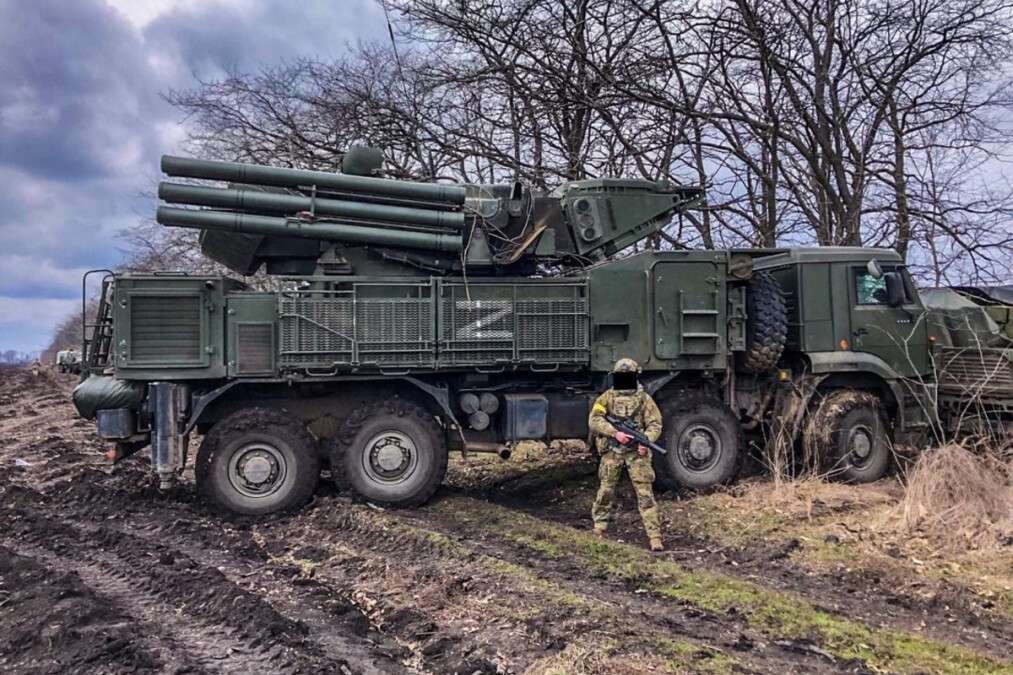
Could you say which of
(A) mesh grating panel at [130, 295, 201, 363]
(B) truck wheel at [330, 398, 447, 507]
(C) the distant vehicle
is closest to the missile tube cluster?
(A) mesh grating panel at [130, 295, 201, 363]

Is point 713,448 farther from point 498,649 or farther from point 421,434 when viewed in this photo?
point 498,649

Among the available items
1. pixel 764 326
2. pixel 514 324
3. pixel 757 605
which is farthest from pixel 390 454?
pixel 764 326

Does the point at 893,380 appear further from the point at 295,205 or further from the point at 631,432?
the point at 295,205

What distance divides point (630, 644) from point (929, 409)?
22.1 ft

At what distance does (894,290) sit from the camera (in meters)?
9.77

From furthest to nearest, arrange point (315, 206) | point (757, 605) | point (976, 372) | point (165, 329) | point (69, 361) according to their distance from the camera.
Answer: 1. point (976, 372)
2. point (69, 361)
3. point (315, 206)
4. point (165, 329)
5. point (757, 605)

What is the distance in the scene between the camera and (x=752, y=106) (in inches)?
567

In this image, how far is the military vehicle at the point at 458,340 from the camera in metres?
8.04

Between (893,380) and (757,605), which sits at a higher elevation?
(893,380)

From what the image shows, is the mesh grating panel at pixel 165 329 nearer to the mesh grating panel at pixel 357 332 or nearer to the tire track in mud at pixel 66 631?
the mesh grating panel at pixel 357 332

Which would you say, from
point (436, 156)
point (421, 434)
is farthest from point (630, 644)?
point (436, 156)

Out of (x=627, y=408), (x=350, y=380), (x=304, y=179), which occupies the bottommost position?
(x=627, y=408)

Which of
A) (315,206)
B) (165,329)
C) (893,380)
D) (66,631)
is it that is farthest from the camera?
(893,380)

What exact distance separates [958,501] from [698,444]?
2.62m
